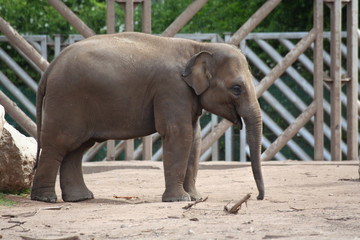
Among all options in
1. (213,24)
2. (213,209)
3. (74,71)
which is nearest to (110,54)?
(74,71)

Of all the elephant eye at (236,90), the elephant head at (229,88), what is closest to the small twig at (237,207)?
the elephant head at (229,88)

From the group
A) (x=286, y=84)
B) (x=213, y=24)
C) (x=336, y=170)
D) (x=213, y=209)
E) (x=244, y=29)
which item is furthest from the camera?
(x=213, y=24)

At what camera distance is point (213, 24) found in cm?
1495

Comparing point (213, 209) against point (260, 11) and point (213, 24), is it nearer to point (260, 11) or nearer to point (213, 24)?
point (260, 11)

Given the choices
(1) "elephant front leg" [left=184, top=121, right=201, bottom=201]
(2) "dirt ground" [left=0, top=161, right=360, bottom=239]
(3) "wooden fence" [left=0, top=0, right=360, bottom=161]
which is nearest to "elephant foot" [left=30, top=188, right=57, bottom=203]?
(2) "dirt ground" [left=0, top=161, right=360, bottom=239]

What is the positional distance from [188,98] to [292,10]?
6.75m

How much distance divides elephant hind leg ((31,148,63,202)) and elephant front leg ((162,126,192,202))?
1006mm

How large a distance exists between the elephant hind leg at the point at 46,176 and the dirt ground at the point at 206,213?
14 cm

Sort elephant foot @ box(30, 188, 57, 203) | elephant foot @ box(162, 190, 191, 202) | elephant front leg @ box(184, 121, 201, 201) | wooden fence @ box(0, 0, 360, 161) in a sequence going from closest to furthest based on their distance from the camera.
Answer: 1. elephant foot @ box(162, 190, 191, 202)
2. elephant foot @ box(30, 188, 57, 203)
3. elephant front leg @ box(184, 121, 201, 201)
4. wooden fence @ box(0, 0, 360, 161)

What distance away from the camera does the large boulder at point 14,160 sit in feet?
22.0

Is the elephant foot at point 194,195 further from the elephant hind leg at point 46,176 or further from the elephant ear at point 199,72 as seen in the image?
the elephant hind leg at point 46,176

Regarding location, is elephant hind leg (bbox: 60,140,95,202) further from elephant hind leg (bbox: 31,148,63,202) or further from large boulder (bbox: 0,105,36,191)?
large boulder (bbox: 0,105,36,191)

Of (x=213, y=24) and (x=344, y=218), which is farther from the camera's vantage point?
(x=213, y=24)

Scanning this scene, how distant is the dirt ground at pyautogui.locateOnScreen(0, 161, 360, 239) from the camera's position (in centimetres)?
457
